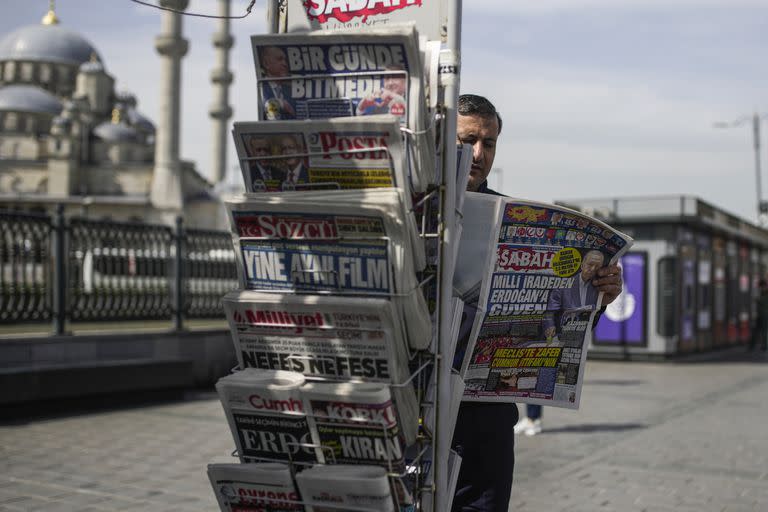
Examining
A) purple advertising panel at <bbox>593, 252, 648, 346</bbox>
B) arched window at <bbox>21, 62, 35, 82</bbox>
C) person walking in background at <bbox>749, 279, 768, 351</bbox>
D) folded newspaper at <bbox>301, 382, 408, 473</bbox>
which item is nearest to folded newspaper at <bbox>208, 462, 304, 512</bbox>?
folded newspaper at <bbox>301, 382, 408, 473</bbox>

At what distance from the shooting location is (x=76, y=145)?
278ft

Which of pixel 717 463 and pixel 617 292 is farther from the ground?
pixel 617 292

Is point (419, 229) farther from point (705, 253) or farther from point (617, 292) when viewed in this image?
point (705, 253)

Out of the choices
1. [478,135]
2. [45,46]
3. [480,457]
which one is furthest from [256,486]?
[45,46]

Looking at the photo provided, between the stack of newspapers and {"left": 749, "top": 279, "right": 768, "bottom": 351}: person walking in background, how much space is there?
21.4 meters

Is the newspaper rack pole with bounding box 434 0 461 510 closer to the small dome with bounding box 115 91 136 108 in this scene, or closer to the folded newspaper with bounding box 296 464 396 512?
the folded newspaper with bounding box 296 464 396 512

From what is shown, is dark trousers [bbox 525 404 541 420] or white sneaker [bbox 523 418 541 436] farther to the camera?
white sneaker [bbox 523 418 541 436]

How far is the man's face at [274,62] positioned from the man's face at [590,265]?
1.06 metres

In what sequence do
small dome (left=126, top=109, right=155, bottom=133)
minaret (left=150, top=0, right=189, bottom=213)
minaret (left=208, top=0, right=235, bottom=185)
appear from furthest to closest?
small dome (left=126, top=109, right=155, bottom=133) → minaret (left=208, top=0, right=235, bottom=185) → minaret (left=150, top=0, right=189, bottom=213)

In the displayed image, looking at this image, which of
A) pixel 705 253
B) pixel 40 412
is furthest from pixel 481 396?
pixel 705 253

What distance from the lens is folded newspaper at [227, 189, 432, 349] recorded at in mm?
2070

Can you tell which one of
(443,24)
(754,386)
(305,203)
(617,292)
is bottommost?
(754,386)

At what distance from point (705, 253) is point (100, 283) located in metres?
13.6

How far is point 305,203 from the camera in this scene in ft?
6.86
